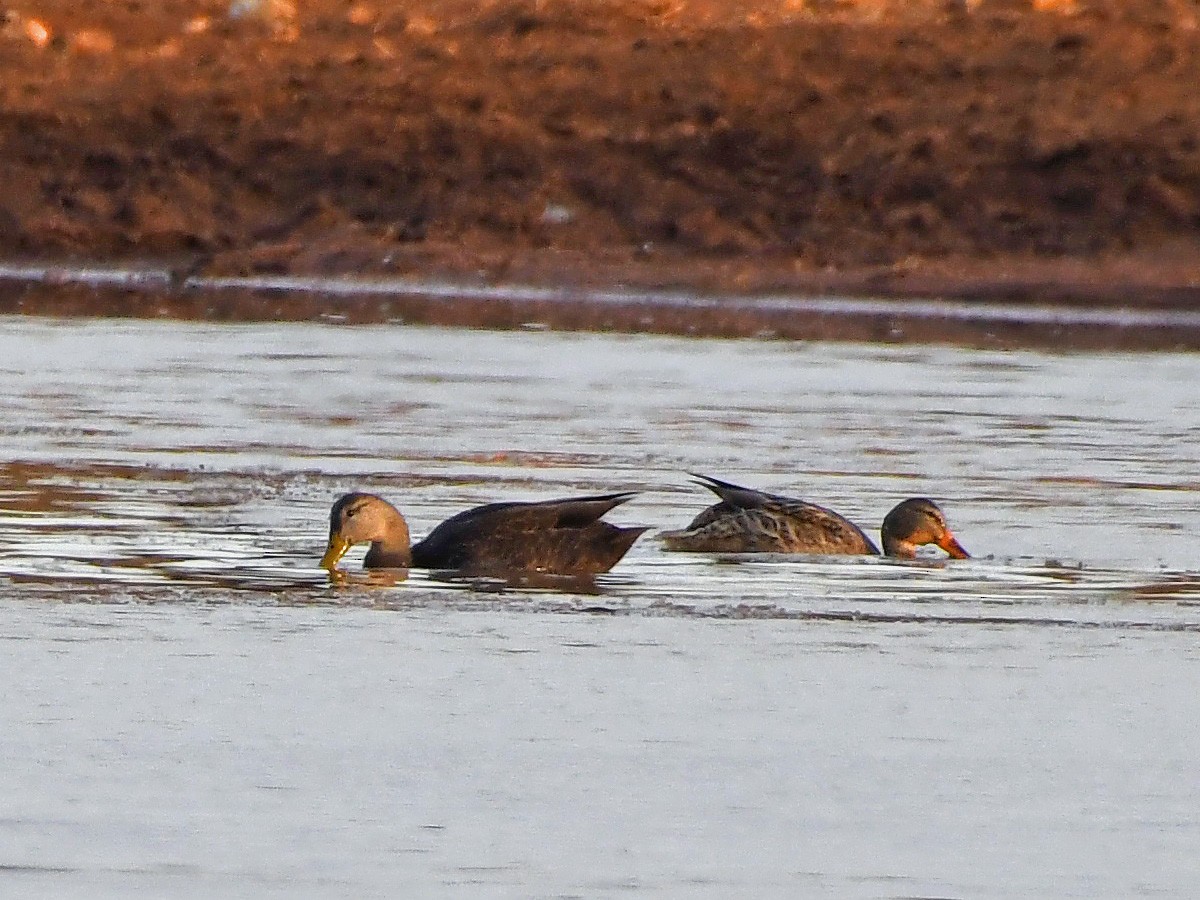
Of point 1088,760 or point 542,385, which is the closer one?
point 1088,760

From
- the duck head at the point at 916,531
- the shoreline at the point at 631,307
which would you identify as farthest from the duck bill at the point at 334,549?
the shoreline at the point at 631,307

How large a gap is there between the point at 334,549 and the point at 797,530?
159cm

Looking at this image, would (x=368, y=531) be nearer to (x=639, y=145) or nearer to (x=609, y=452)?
(x=609, y=452)

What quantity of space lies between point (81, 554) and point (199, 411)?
16.4ft

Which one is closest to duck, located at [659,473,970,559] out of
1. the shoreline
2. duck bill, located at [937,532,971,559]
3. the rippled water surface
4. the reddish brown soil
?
duck bill, located at [937,532,971,559]

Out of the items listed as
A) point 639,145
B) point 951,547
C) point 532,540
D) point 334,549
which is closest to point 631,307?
point 639,145

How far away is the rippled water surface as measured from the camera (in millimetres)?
6277

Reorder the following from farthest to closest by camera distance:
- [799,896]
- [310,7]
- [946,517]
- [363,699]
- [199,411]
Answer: [310,7]
[199,411]
[946,517]
[363,699]
[799,896]

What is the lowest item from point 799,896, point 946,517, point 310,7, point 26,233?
point 799,896

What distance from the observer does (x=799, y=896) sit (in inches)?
235

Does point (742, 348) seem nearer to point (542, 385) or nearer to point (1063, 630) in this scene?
point (542, 385)

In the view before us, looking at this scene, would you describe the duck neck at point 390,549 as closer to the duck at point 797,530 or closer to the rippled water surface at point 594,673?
the rippled water surface at point 594,673

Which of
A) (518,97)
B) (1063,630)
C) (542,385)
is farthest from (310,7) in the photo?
(1063,630)

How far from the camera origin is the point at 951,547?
10719mm
